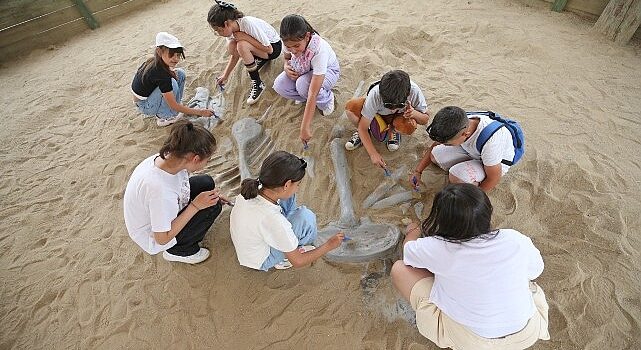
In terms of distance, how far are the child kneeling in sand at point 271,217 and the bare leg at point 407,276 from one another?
332mm

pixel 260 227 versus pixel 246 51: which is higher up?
pixel 246 51

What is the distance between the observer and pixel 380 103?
2.29 m

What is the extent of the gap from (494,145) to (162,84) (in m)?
2.46

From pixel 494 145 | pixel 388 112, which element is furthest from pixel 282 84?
pixel 494 145

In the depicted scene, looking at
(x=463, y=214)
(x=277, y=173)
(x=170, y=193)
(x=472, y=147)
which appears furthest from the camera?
(x=472, y=147)

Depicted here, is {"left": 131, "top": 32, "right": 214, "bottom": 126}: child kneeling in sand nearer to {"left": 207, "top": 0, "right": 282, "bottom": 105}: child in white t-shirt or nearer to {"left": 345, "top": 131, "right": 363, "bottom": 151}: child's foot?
{"left": 207, "top": 0, "right": 282, "bottom": 105}: child in white t-shirt

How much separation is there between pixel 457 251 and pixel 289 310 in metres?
1.05

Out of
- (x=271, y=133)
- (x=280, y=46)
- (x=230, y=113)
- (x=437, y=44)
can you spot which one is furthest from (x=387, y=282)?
(x=437, y=44)

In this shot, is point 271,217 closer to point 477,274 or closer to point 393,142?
point 477,274

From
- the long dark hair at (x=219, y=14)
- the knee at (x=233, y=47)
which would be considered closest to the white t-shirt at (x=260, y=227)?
the long dark hair at (x=219, y=14)

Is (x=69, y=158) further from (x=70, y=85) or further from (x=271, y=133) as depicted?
(x=271, y=133)

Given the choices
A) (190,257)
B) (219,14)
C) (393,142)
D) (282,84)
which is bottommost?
(190,257)

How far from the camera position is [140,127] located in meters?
3.38

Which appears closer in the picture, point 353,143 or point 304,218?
point 304,218
